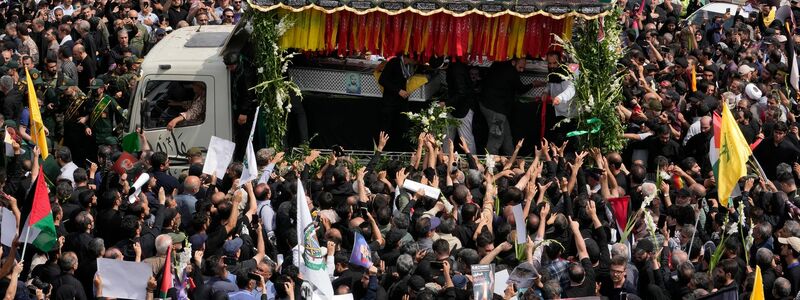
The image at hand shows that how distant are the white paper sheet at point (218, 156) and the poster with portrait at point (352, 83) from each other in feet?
8.40

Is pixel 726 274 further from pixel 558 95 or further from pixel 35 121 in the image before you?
pixel 35 121

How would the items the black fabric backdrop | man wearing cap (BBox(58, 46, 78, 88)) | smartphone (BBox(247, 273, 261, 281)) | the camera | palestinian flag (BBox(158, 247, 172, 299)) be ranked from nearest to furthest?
palestinian flag (BBox(158, 247, 172, 299)), smartphone (BBox(247, 273, 261, 281)), the camera, the black fabric backdrop, man wearing cap (BBox(58, 46, 78, 88))

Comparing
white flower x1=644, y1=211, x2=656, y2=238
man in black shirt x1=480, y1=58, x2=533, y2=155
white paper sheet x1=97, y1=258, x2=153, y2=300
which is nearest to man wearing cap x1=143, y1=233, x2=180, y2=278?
white paper sheet x1=97, y1=258, x2=153, y2=300

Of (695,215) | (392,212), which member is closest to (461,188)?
(392,212)

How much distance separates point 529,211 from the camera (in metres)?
16.8

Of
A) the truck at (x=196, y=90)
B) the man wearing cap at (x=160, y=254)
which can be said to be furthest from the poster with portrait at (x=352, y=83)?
the man wearing cap at (x=160, y=254)

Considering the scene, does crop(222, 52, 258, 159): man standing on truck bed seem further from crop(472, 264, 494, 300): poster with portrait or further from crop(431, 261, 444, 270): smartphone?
crop(472, 264, 494, 300): poster with portrait

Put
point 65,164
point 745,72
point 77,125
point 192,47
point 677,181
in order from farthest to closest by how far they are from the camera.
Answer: point 745,72
point 77,125
point 192,47
point 65,164
point 677,181

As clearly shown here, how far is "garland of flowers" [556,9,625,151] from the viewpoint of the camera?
19297mm

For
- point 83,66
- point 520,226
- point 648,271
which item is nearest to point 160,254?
point 520,226

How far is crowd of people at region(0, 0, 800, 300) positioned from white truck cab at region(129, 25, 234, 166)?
453mm

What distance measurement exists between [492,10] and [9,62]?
7408 mm

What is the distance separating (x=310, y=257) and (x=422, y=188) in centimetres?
340

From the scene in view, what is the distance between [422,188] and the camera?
17297 millimetres
